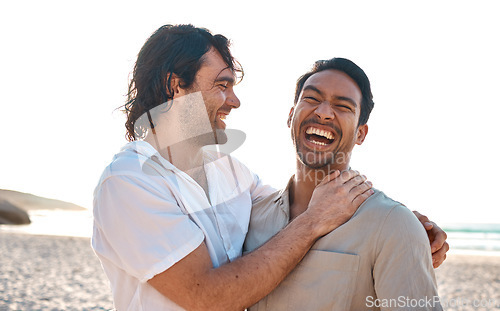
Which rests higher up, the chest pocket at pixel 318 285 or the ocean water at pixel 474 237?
the chest pocket at pixel 318 285

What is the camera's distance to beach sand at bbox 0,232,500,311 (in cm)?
789

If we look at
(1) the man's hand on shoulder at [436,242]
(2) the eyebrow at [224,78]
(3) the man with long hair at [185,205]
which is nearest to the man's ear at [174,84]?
(3) the man with long hair at [185,205]

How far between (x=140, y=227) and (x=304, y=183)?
45.7 inches

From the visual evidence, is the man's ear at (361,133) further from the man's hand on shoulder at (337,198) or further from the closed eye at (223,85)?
the closed eye at (223,85)

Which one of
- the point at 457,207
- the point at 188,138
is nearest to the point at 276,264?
the point at 188,138

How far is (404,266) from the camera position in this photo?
2127mm

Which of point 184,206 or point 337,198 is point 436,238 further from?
point 184,206

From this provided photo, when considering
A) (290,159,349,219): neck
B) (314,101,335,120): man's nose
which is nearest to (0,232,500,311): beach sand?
(290,159,349,219): neck

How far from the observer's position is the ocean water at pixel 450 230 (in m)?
17.6

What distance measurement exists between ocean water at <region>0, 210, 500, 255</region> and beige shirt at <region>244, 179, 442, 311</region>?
14667 mm

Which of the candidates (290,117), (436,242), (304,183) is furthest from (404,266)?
(290,117)

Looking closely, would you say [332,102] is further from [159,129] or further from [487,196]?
[487,196]

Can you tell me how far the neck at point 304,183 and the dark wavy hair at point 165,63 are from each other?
0.90 meters

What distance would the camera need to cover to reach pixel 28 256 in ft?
39.9
